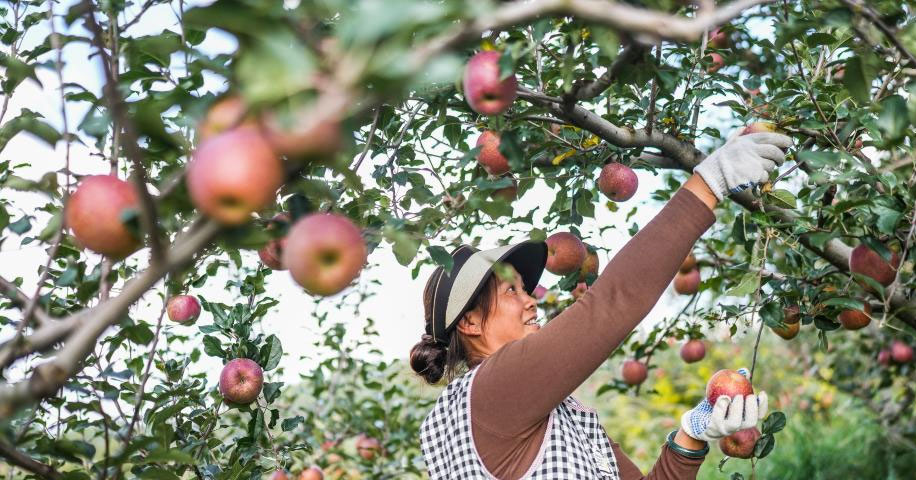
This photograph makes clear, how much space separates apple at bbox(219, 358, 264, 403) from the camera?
1983 mm

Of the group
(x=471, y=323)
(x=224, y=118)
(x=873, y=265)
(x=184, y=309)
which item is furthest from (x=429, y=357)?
(x=224, y=118)

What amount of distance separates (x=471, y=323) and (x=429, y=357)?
0.26 metres

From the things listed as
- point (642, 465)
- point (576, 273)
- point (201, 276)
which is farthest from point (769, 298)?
point (642, 465)

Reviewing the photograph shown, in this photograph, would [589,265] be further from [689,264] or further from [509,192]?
[689,264]

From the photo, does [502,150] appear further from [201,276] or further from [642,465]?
[642,465]

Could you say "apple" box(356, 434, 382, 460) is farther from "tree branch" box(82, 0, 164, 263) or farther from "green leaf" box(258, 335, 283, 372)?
"tree branch" box(82, 0, 164, 263)

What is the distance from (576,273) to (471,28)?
5.65ft

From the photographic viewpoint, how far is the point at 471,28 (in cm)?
74

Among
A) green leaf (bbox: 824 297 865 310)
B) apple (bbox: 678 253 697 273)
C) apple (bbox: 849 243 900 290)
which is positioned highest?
apple (bbox: 678 253 697 273)

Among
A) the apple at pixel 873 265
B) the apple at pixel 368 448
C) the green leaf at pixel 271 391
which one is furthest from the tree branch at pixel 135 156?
the apple at pixel 368 448

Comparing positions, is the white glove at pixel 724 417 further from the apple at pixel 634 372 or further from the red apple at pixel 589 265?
the apple at pixel 634 372

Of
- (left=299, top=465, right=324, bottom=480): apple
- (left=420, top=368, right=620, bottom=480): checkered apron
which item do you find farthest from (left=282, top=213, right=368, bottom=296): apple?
(left=299, top=465, right=324, bottom=480): apple

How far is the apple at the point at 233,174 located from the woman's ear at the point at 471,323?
50.9 inches

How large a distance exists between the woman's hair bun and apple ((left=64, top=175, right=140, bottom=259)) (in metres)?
1.29
